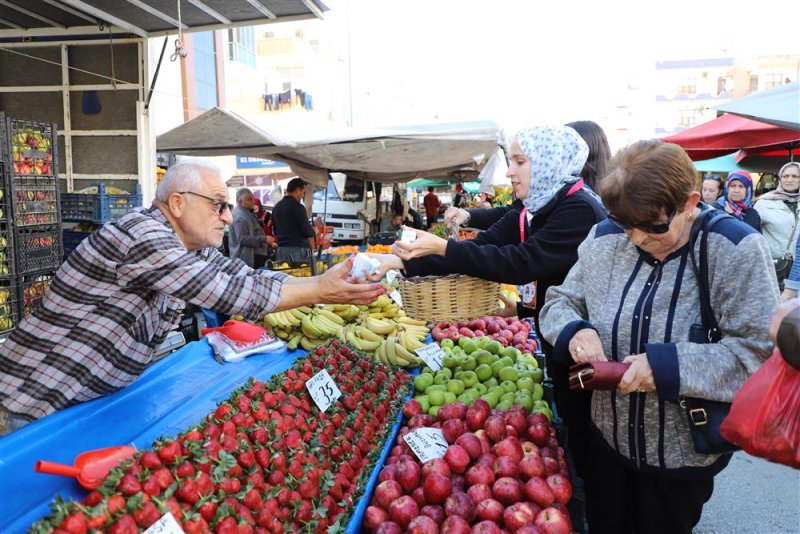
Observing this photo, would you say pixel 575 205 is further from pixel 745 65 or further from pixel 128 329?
pixel 745 65

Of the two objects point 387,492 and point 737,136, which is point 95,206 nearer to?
point 387,492

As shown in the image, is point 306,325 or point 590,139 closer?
point 590,139

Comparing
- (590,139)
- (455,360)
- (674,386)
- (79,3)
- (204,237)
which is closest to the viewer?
(674,386)

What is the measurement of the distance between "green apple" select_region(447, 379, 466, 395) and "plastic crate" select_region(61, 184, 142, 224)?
14.9 feet

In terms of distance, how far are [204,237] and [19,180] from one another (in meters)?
3.37

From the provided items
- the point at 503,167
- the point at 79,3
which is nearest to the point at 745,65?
the point at 503,167

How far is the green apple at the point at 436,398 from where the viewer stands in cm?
279

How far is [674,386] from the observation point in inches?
67.1

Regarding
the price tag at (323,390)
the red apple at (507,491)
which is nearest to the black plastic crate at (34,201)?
the price tag at (323,390)

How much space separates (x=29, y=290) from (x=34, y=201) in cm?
77

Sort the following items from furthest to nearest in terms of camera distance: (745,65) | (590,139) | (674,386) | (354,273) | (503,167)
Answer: (745,65) → (503,167) → (590,139) → (354,273) → (674,386)

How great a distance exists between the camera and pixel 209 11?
5.82 meters

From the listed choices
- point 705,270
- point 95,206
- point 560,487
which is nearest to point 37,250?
point 95,206

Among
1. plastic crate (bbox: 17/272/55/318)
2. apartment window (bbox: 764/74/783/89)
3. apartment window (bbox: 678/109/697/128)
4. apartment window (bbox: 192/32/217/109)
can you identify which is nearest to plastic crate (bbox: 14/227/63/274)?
plastic crate (bbox: 17/272/55/318)
